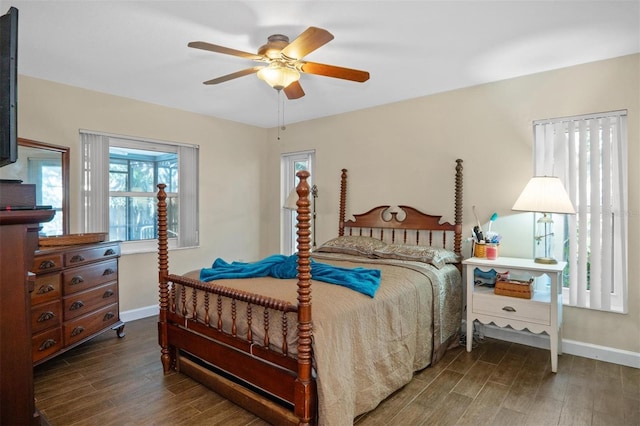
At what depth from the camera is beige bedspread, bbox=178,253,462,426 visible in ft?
6.19

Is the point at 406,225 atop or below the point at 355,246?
atop

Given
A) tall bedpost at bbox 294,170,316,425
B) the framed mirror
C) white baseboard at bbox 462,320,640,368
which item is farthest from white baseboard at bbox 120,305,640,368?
the framed mirror

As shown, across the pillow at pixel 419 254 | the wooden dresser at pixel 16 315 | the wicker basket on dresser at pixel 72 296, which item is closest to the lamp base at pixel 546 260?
the pillow at pixel 419 254

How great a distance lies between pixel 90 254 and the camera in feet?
10.2

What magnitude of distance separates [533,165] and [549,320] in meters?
1.38

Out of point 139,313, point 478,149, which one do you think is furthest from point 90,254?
point 478,149

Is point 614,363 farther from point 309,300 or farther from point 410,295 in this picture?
point 309,300

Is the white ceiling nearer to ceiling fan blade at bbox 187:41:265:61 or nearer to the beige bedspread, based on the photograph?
ceiling fan blade at bbox 187:41:265:61

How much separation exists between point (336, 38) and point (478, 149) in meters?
1.88

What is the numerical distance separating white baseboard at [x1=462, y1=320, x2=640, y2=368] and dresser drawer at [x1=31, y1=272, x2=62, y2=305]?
3.61m

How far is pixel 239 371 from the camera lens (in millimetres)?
2227

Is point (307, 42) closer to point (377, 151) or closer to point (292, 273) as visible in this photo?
point (292, 273)

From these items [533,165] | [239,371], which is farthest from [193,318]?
[533,165]

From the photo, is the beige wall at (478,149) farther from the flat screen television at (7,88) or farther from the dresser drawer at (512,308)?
the flat screen television at (7,88)
